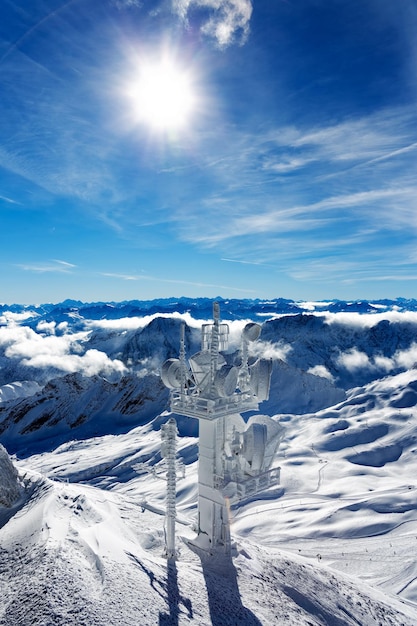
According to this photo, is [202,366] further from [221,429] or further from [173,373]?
[221,429]

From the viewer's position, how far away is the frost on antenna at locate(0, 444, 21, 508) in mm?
23438

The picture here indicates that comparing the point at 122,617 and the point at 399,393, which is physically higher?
the point at 122,617

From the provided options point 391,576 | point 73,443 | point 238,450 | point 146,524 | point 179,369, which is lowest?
point 73,443

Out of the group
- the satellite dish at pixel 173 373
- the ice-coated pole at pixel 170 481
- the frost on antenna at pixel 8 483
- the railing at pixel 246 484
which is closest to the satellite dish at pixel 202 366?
the satellite dish at pixel 173 373

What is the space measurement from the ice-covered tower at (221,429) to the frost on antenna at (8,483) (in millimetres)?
10464

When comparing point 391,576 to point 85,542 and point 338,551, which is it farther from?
point 85,542

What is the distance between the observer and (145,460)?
76.0 metres

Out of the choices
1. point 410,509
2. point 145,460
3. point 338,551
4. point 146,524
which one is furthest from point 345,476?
point 146,524

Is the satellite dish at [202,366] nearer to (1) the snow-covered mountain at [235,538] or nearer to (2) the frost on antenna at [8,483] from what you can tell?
(1) the snow-covered mountain at [235,538]

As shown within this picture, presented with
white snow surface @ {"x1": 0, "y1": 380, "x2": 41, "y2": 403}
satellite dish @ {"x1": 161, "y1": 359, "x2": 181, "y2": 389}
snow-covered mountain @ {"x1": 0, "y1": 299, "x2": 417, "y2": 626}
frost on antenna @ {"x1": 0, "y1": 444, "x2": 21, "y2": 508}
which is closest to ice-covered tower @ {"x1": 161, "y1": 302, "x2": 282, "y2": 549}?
satellite dish @ {"x1": 161, "y1": 359, "x2": 181, "y2": 389}

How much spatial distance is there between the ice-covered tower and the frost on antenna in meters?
10.5

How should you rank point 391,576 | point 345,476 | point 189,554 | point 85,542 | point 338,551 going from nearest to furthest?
1. point 85,542
2. point 189,554
3. point 391,576
4. point 338,551
5. point 345,476

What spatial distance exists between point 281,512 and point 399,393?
209 feet

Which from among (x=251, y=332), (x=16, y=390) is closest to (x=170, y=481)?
(x=251, y=332)
